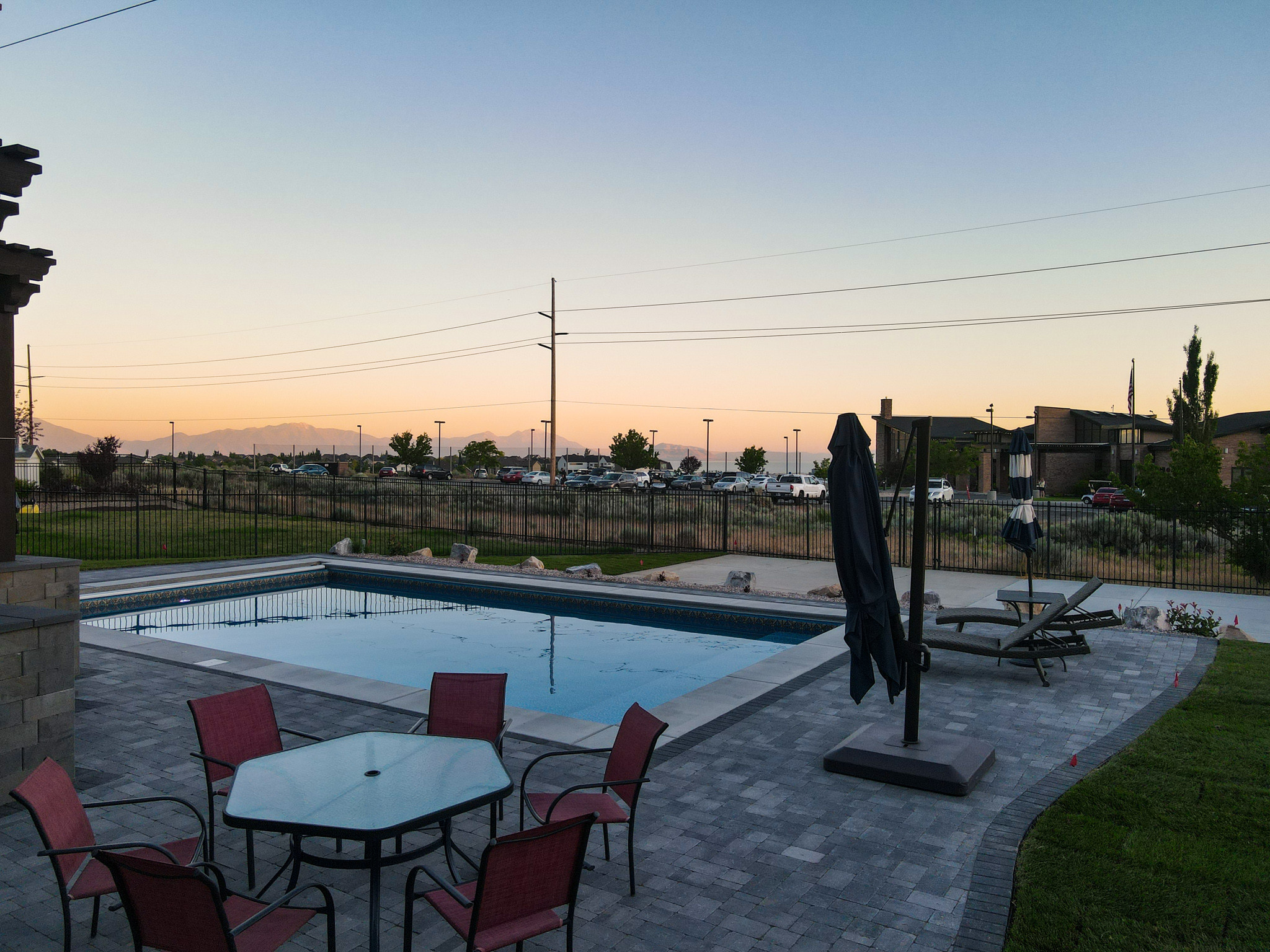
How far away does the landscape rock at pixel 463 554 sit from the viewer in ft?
57.5

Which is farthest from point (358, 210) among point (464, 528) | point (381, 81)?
point (464, 528)

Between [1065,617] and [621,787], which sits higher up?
[1065,617]

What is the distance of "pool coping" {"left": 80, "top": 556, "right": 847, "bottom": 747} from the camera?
6.77 m

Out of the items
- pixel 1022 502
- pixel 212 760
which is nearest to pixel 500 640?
pixel 1022 502

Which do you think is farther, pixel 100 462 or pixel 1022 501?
pixel 100 462

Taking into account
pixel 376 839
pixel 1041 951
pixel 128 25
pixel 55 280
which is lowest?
pixel 1041 951

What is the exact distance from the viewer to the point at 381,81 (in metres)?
18.0

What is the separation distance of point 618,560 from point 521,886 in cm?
1574

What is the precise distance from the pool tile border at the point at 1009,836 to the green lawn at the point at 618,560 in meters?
11.0

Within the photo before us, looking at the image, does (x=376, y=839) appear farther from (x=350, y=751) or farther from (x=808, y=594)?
(x=808, y=594)

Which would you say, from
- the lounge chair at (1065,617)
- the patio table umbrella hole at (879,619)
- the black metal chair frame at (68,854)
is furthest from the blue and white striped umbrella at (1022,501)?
the black metal chair frame at (68,854)

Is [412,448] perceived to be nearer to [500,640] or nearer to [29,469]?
[29,469]

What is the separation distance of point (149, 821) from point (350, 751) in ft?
6.33

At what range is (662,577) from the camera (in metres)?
15.5
